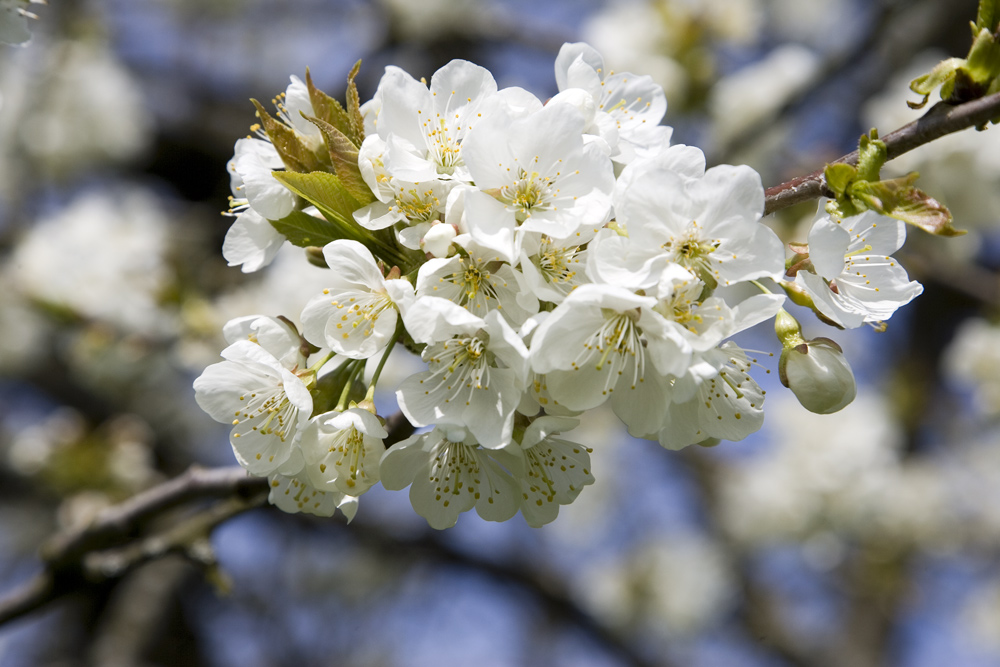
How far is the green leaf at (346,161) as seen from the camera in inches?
39.8

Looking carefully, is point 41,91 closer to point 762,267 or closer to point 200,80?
point 200,80

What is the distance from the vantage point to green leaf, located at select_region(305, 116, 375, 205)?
3.32 ft

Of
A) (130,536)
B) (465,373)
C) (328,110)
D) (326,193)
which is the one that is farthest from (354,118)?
(130,536)

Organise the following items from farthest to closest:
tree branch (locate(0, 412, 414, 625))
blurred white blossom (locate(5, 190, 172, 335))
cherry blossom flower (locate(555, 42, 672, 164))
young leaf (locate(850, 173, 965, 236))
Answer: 1. blurred white blossom (locate(5, 190, 172, 335))
2. tree branch (locate(0, 412, 414, 625))
3. cherry blossom flower (locate(555, 42, 672, 164))
4. young leaf (locate(850, 173, 965, 236))

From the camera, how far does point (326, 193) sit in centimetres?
101

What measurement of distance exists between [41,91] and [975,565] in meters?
7.93

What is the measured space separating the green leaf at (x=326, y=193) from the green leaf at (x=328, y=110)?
0.31 ft

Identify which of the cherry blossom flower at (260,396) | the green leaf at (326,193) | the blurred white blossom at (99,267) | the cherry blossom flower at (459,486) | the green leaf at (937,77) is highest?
the green leaf at (937,77)

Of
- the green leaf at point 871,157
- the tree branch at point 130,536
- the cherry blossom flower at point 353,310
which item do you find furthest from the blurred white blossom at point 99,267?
the green leaf at point 871,157

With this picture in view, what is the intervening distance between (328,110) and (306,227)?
0.60 ft

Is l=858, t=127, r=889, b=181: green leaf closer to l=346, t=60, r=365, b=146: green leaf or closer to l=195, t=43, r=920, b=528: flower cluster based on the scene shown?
l=195, t=43, r=920, b=528: flower cluster

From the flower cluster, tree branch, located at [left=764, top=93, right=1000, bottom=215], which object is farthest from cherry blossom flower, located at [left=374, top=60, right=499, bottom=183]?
tree branch, located at [left=764, top=93, right=1000, bottom=215]

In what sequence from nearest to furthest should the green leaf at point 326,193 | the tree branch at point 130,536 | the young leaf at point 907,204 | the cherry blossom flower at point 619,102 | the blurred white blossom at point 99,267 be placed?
the young leaf at point 907,204
the green leaf at point 326,193
the cherry blossom flower at point 619,102
the tree branch at point 130,536
the blurred white blossom at point 99,267

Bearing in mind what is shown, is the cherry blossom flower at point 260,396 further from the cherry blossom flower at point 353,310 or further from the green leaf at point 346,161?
the green leaf at point 346,161
